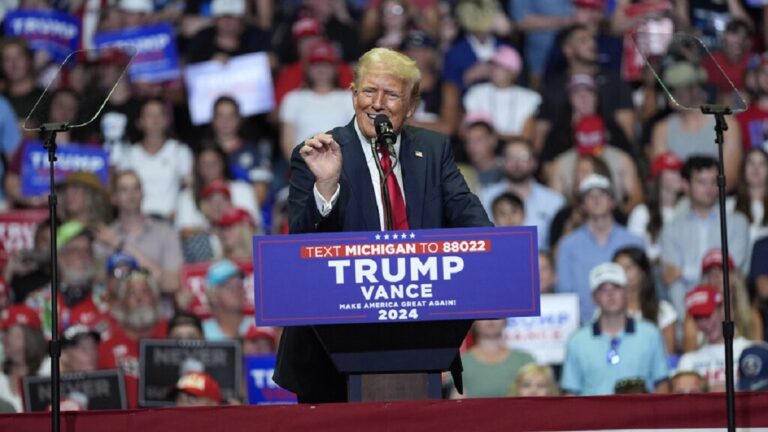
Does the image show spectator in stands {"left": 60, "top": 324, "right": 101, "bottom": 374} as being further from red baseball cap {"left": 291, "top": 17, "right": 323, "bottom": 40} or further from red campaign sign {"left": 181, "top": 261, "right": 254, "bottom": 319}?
red baseball cap {"left": 291, "top": 17, "right": 323, "bottom": 40}

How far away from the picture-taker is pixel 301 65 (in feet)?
38.3

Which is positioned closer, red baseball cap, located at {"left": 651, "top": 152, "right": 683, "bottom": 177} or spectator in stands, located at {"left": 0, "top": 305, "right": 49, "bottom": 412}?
spectator in stands, located at {"left": 0, "top": 305, "right": 49, "bottom": 412}

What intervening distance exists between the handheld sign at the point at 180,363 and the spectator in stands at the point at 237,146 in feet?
7.00

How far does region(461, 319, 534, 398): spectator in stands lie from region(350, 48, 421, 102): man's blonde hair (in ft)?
13.5

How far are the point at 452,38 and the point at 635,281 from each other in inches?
104

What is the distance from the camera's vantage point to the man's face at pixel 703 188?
10.2m

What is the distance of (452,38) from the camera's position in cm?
1169

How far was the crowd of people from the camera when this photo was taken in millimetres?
9500

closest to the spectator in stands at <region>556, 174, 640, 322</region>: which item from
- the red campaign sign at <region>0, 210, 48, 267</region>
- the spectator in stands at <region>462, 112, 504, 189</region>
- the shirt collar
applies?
the shirt collar

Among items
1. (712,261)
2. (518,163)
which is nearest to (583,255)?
(712,261)

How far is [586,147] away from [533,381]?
7.84ft

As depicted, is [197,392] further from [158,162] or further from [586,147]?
[586,147]

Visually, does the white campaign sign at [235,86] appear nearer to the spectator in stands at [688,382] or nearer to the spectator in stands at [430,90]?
the spectator in stands at [430,90]

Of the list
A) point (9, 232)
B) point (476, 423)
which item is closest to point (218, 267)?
point (9, 232)
